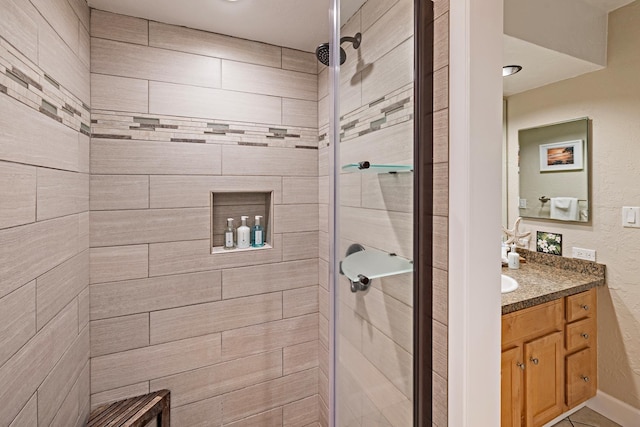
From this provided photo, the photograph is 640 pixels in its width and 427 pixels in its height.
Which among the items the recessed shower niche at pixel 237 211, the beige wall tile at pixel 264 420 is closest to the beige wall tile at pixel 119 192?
the recessed shower niche at pixel 237 211

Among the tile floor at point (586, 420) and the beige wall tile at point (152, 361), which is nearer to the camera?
the beige wall tile at point (152, 361)

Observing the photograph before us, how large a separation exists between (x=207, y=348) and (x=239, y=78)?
61.8 inches

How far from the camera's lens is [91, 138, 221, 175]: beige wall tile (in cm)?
148

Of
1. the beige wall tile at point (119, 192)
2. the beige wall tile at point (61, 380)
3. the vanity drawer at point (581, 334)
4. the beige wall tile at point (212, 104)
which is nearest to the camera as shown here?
the beige wall tile at point (61, 380)

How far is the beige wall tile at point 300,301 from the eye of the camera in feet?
6.17

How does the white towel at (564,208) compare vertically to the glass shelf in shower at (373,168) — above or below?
below

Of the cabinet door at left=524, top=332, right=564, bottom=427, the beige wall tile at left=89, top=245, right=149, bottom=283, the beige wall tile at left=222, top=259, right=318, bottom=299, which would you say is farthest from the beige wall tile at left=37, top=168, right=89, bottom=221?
the cabinet door at left=524, top=332, right=564, bottom=427

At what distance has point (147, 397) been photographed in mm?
1530

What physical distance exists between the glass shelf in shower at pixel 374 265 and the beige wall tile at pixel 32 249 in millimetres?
976

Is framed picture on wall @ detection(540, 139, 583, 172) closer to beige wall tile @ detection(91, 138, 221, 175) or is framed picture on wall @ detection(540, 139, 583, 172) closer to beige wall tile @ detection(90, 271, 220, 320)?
beige wall tile @ detection(91, 138, 221, 175)

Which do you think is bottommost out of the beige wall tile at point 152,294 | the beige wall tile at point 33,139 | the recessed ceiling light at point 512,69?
the beige wall tile at point 152,294

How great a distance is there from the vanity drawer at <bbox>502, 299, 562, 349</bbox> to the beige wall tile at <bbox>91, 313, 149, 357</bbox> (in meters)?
1.80

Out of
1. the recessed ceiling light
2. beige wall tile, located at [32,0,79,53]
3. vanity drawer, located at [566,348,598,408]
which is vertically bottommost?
vanity drawer, located at [566,348,598,408]

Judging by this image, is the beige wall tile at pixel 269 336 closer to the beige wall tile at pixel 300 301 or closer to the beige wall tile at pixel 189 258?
the beige wall tile at pixel 300 301
